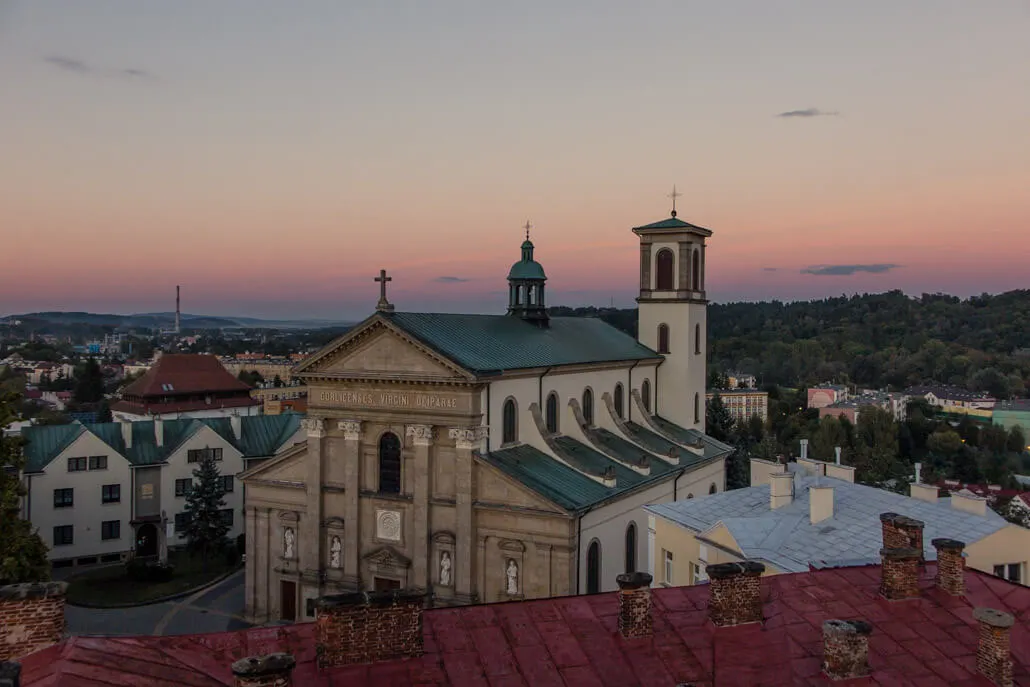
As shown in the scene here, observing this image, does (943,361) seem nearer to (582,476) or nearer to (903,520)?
(582,476)

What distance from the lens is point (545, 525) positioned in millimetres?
33750

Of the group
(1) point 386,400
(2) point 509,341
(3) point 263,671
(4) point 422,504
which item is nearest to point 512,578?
(4) point 422,504

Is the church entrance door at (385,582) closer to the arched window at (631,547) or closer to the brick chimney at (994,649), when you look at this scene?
the arched window at (631,547)

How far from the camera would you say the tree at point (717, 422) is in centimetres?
7962

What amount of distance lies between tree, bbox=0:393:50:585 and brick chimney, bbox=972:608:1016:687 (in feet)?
100

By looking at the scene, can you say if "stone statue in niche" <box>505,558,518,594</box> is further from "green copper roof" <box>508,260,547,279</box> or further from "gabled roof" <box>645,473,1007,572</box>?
"green copper roof" <box>508,260,547,279</box>

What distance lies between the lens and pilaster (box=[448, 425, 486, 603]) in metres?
34.6

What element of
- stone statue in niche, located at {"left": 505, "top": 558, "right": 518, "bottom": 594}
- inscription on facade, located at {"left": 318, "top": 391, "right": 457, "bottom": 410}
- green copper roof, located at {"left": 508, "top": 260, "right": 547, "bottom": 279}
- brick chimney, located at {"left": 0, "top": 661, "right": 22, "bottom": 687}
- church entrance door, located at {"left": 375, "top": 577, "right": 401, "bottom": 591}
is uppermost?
green copper roof, located at {"left": 508, "top": 260, "right": 547, "bottom": 279}

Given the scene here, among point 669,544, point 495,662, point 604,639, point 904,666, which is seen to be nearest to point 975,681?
point 904,666

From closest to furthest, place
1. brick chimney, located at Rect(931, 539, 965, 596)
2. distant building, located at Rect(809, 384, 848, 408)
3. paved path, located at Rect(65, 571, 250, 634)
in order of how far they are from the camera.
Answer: brick chimney, located at Rect(931, 539, 965, 596) → paved path, located at Rect(65, 571, 250, 634) → distant building, located at Rect(809, 384, 848, 408)

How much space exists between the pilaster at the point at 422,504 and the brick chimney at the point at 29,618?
22968 mm

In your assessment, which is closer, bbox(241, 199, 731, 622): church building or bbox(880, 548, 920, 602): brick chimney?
bbox(880, 548, 920, 602): brick chimney

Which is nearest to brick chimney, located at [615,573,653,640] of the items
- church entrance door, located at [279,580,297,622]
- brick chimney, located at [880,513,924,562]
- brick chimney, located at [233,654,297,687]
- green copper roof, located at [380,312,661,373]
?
brick chimney, located at [233,654,297,687]

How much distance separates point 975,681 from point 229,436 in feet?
168
